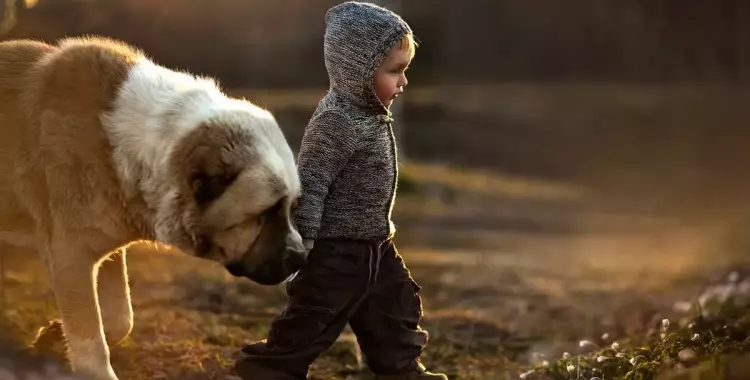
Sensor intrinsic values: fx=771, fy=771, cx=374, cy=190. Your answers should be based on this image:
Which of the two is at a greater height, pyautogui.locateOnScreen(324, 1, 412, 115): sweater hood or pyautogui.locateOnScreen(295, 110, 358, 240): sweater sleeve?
pyautogui.locateOnScreen(324, 1, 412, 115): sweater hood

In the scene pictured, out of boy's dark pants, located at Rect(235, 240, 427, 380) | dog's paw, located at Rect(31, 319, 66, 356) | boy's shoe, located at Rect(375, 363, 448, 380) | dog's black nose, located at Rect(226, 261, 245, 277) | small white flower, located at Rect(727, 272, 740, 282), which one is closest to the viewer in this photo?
dog's black nose, located at Rect(226, 261, 245, 277)

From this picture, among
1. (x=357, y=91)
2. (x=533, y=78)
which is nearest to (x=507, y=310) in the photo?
(x=533, y=78)

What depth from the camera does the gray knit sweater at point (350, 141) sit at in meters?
2.73

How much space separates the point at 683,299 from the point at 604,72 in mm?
1465

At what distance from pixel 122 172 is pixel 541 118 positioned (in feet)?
10.4

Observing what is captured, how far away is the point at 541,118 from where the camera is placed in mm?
5164

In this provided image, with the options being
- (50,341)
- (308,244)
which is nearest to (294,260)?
(308,244)

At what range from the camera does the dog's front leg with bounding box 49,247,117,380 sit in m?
2.80

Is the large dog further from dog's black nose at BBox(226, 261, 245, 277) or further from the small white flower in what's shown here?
the small white flower

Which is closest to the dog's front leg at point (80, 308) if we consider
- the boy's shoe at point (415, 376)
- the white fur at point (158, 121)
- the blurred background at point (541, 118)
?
the white fur at point (158, 121)

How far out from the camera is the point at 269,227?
104 inches

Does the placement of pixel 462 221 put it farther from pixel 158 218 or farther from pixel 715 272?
pixel 158 218

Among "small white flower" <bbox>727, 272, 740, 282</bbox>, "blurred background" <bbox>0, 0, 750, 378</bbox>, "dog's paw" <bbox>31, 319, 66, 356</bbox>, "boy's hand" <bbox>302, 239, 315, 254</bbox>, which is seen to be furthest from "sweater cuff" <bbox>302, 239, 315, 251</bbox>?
"small white flower" <bbox>727, 272, 740, 282</bbox>

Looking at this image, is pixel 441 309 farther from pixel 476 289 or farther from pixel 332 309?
pixel 332 309
